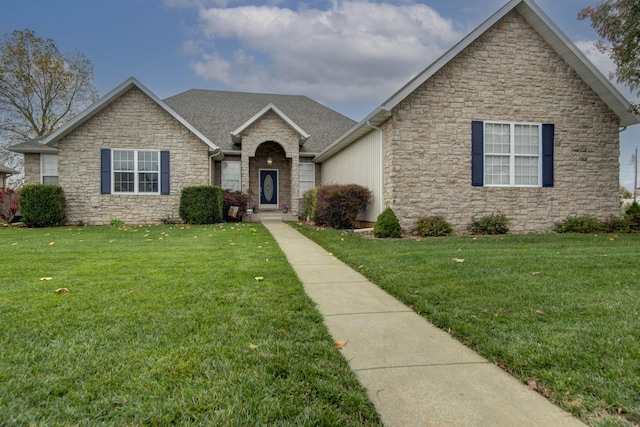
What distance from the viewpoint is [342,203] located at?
11.5 metres

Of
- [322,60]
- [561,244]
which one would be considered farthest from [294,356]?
[322,60]

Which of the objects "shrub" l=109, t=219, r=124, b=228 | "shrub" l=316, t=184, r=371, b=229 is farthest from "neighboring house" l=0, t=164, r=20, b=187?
"shrub" l=316, t=184, r=371, b=229

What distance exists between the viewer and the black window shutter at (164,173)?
14586mm

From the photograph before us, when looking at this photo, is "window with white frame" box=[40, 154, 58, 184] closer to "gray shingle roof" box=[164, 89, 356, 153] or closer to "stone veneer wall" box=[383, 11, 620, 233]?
"gray shingle roof" box=[164, 89, 356, 153]

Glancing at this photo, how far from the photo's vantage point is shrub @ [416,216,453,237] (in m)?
10.3

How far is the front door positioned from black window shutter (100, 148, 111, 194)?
7.16 meters

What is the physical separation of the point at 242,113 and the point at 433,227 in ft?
44.9

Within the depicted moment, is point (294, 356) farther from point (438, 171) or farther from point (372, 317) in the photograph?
point (438, 171)

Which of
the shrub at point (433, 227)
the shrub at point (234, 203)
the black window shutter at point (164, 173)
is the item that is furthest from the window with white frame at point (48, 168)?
the shrub at point (433, 227)

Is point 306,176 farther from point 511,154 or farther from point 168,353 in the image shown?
point 168,353

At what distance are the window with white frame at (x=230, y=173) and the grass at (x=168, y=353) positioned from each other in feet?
40.8

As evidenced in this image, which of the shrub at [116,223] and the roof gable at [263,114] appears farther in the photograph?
the roof gable at [263,114]

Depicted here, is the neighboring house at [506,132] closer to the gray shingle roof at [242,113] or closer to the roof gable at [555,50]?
the roof gable at [555,50]

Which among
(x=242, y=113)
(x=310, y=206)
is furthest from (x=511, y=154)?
(x=242, y=113)
